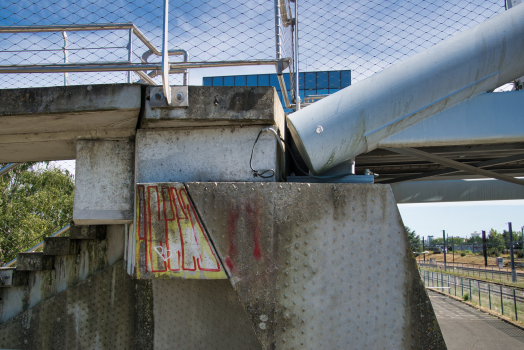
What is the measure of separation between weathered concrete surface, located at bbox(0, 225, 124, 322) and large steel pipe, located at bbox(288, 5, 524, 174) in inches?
127

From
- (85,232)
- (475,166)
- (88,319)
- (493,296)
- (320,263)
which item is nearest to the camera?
(320,263)

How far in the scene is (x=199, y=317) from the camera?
4.23 m

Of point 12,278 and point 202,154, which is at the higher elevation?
point 202,154

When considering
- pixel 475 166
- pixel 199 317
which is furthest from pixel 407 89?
pixel 475 166

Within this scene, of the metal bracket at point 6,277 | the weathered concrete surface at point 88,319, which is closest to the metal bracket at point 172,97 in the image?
the weathered concrete surface at point 88,319

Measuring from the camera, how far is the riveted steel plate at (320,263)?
338cm

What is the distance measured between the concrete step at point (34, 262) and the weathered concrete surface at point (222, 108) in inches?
121

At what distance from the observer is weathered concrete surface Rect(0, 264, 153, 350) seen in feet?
16.3

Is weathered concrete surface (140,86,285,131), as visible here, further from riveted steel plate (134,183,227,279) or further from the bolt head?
riveted steel plate (134,183,227,279)

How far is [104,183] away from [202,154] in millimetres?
1229

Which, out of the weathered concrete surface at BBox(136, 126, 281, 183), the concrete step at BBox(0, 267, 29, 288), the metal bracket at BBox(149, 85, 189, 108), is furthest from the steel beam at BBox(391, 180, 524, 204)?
the concrete step at BBox(0, 267, 29, 288)

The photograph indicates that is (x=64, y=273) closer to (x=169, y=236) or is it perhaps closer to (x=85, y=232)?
(x=85, y=232)

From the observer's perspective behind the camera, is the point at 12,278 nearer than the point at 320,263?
No

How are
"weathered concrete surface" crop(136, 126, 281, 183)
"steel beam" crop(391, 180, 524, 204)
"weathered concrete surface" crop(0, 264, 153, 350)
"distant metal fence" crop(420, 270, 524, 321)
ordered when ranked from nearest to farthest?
"weathered concrete surface" crop(136, 126, 281, 183)
"weathered concrete surface" crop(0, 264, 153, 350)
"steel beam" crop(391, 180, 524, 204)
"distant metal fence" crop(420, 270, 524, 321)
